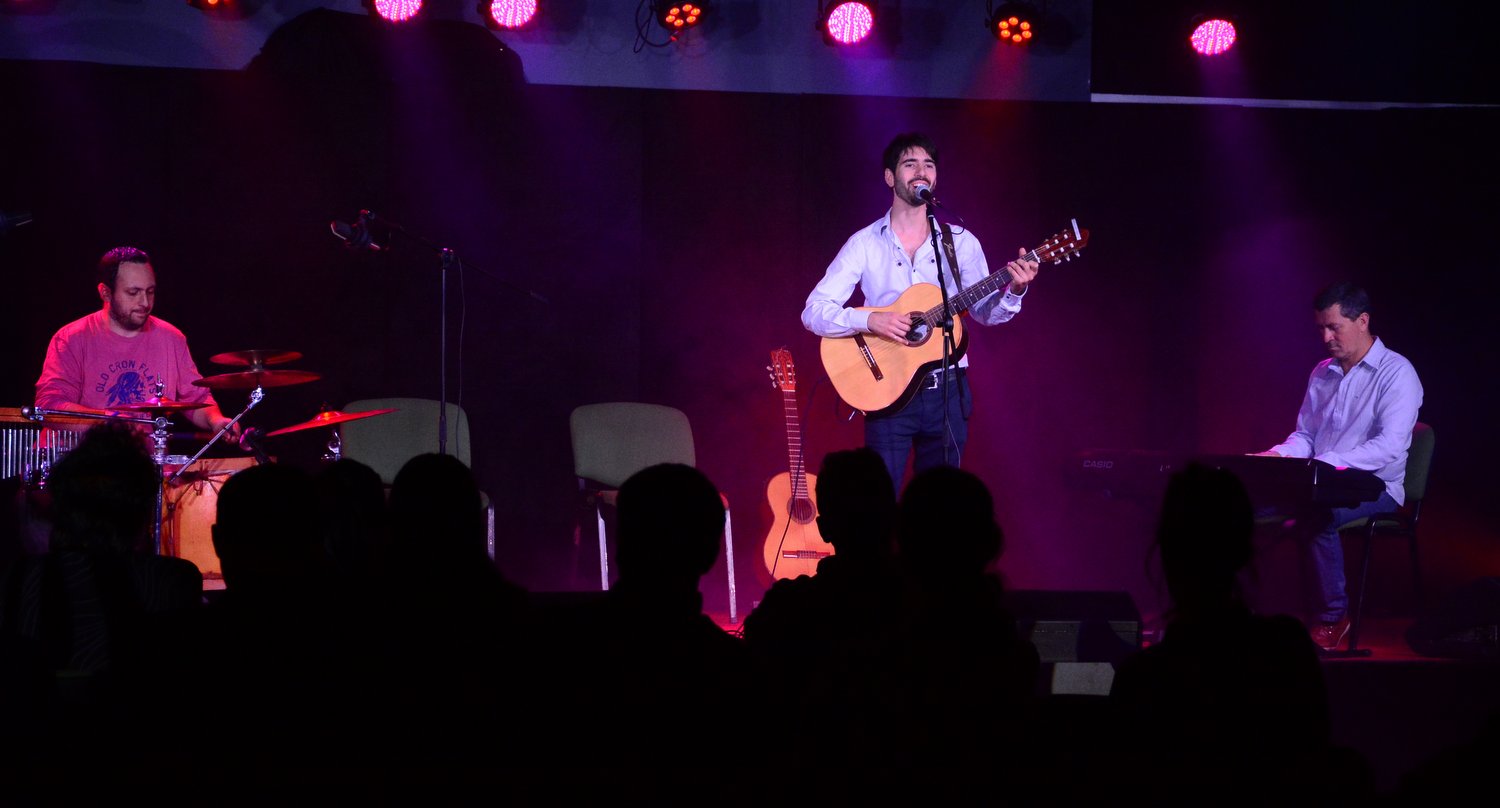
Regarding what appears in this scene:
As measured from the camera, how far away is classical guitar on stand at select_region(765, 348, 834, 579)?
19.2ft

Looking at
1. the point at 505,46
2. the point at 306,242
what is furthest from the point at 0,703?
the point at 505,46

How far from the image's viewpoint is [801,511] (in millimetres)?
5895

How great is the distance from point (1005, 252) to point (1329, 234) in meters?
1.78

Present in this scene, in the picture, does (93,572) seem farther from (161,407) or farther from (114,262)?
(114,262)

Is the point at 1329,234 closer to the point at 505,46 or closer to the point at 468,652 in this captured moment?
the point at 505,46

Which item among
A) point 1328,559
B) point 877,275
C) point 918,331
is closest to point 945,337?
point 918,331

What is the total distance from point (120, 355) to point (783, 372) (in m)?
3.10

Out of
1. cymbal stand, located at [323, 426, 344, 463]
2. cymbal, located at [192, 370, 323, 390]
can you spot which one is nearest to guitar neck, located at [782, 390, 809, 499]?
cymbal stand, located at [323, 426, 344, 463]

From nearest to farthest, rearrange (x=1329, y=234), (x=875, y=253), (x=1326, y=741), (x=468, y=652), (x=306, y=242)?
1. (x=1326, y=741)
2. (x=468, y=652)
3. (x=875, y=253)
4. (x=306, y=242)
5. (x=1329, y=234)

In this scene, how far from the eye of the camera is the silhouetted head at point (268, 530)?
2186 mm

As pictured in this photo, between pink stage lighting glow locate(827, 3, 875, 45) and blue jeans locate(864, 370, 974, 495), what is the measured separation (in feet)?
7.24

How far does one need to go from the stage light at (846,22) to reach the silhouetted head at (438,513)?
4.65 m

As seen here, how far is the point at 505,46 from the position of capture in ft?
21.2

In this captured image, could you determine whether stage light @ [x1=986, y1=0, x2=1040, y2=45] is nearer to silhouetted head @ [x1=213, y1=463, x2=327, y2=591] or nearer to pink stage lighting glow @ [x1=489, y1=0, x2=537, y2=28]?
pink stage lighting glow @ [x1=489, y1=0, x2=537, y2=28]
